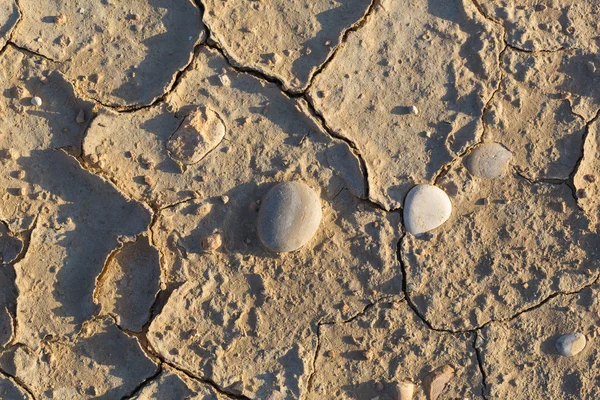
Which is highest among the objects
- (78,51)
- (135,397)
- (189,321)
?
(78,51)

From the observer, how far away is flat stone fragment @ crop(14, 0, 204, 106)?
2.78 metres

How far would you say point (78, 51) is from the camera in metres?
2.79

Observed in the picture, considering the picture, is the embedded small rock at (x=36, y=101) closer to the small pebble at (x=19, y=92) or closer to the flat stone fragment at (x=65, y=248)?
the small pebble at (x=19, y=92)

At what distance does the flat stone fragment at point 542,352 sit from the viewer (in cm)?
281

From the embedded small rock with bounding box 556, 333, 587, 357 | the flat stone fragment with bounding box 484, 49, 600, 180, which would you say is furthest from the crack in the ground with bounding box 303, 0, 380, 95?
the embedded small rock with bounding box 556, 333, 587, 357

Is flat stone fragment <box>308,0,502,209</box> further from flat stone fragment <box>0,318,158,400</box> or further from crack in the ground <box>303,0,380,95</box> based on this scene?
flat stone fragment <box>0,318,158,400</box>

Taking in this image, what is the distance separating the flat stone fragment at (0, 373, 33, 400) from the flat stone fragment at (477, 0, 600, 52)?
2998mm

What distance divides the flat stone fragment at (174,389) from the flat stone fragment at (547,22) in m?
2.32

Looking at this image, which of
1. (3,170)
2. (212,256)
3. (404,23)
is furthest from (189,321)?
(404,23)

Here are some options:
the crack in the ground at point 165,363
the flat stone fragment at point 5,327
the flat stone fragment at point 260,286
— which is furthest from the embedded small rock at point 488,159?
the flat stone fragment at point 5,327

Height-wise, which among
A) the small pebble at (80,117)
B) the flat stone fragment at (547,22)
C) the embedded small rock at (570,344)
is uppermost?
the flat stone fragment at (547,22)

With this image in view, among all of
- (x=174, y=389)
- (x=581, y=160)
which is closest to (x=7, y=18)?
(x=174, y=389)

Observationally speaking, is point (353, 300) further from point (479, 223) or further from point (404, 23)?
point (404, 23)

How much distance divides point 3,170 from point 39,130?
0.26 meters
